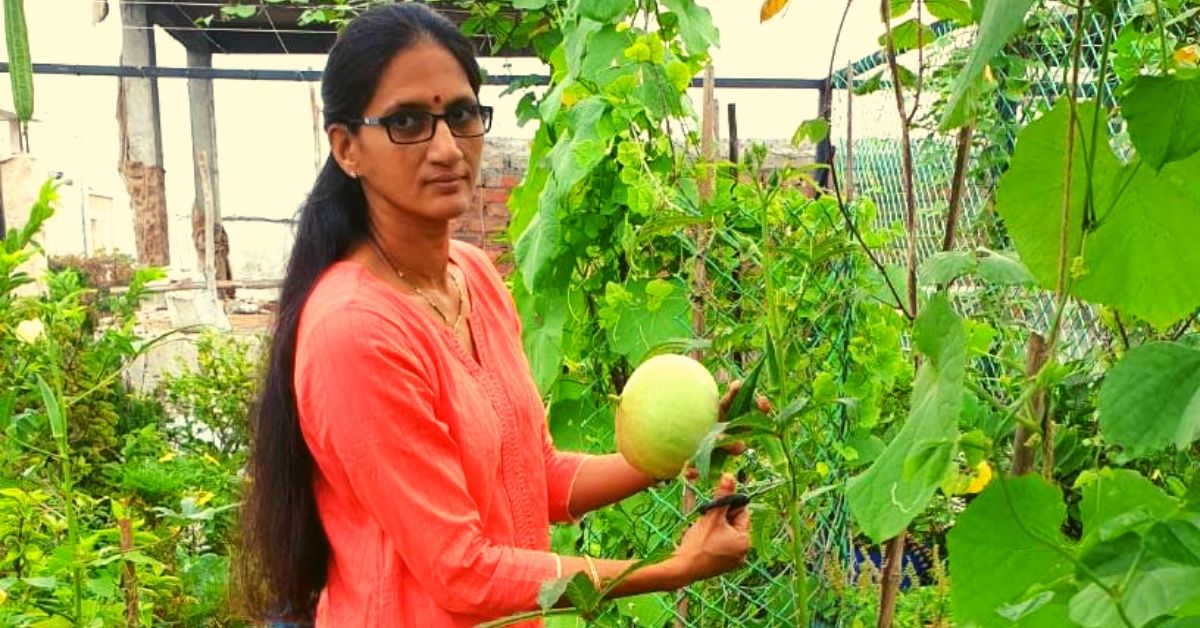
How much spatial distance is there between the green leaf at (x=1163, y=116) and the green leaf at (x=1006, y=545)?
17 centimetres

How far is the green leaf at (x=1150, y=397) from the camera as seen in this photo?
0.59 meters

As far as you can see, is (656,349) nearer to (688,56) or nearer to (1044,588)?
(1044,588)

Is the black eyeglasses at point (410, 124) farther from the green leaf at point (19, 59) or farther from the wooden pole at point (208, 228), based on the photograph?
the wooden pole at point (208, 228)

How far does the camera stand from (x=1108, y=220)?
0.73 metres

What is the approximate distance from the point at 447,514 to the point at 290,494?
0.24 metres

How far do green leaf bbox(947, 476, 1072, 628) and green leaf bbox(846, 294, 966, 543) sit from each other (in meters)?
0.04

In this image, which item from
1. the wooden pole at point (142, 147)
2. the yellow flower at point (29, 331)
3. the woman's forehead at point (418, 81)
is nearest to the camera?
the woman's forehead at point (418, 81)

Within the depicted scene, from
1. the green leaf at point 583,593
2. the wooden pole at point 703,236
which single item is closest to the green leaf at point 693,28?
the wooden pole at point 703,236

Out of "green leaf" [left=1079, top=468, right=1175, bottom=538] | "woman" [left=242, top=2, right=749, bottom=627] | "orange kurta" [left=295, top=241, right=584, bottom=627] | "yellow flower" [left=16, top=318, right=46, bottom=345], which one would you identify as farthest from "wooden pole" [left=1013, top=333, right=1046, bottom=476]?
"yellow flower" [left=16, top=318, right=46, bottom=345]

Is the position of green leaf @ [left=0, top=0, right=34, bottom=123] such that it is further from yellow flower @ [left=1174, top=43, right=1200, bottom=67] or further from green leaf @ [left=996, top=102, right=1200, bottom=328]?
yellow flower @ [left=1174, top=43, right=1200, bottom=67]

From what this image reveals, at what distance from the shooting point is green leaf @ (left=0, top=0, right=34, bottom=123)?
0.55 metres

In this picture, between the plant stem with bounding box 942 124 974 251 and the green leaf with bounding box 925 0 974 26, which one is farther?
the green leaf with bounding box 925 0 974 26

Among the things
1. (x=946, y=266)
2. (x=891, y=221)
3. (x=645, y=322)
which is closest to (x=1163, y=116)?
(x=946, y=266)

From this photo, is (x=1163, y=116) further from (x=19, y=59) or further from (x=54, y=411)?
(x=54, y=411)
